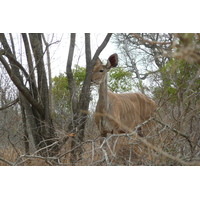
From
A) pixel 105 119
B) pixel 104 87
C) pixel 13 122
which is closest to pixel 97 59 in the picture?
pixel 104 87

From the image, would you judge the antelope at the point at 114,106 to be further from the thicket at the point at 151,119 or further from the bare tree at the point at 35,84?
the bare tree at the point at 35,84

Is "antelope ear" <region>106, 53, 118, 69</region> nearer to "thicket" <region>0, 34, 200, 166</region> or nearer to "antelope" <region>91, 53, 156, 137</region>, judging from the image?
"antelope" <region>91, 53, 156, 137</region>

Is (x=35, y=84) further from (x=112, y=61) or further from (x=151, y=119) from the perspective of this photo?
(x=151, y=119)

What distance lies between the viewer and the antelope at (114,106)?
5.54 metres

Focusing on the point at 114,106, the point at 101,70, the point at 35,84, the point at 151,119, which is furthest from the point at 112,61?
the point at 151,119

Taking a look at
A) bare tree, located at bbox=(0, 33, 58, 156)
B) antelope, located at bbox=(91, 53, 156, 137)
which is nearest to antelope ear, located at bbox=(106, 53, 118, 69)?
antelope, located at bbox=(91, 53, 156, 137)

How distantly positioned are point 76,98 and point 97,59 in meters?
0.84

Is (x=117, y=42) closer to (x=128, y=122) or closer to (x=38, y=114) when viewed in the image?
(x=128, y=122)

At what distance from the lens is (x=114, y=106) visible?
6.10m

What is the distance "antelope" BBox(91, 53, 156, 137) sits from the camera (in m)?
5.54

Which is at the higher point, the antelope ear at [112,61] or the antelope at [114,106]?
the antelope ear at [112,61]


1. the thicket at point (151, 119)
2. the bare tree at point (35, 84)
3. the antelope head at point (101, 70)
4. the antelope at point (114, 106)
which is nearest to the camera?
the thicket at point (151, 119)

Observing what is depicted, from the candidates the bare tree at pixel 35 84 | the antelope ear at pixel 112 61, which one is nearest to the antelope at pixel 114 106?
the antelope ear at pixel 112 61

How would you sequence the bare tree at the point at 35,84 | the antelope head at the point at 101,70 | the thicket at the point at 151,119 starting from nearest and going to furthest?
the thicket at the point at 151,119 → the bare tree at the point at 35,84 → the antelope head at the point at 101,70
